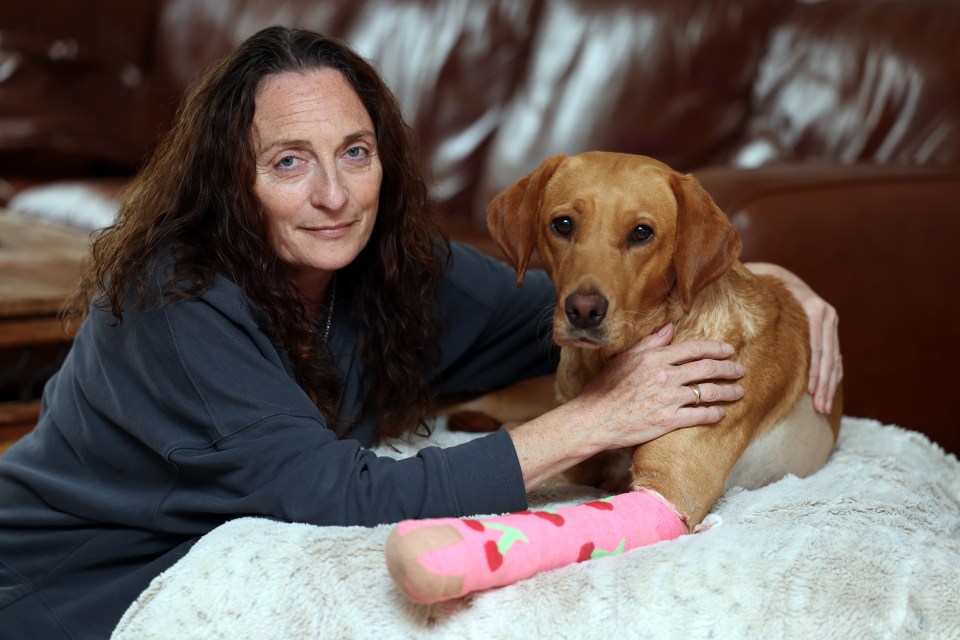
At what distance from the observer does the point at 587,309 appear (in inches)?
67.9

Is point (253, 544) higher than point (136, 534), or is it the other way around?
point (253, 544)

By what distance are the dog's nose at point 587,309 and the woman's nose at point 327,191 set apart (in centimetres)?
48

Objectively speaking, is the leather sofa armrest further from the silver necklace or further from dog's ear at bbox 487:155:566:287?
the silver necklace

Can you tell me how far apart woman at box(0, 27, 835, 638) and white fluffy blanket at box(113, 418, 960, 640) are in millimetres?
133

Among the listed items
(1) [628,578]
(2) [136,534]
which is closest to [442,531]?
(1) [628,578]

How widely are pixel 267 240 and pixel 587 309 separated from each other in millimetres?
637

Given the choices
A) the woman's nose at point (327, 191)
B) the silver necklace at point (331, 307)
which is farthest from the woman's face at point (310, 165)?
the silver necklace at point (331, 307)

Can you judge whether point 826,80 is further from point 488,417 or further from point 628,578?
point 628,578

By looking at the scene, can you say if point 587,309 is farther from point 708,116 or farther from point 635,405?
point 708,116

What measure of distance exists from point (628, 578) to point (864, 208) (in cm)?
141

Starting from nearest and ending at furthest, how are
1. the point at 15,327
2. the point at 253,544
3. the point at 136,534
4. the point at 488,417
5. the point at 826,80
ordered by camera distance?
the point at 253,544 → the point at 136,534 → the point at 488,417 → the point at 15,327 → the point at 826,80

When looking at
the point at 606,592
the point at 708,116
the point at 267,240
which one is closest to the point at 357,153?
the point at 267,240

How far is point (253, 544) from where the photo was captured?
1.61 meters

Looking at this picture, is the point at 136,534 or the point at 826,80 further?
the point at 826,80
